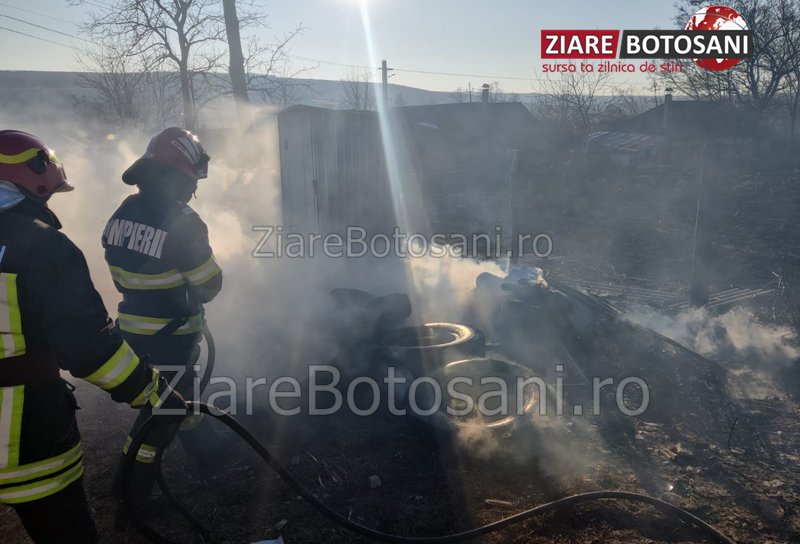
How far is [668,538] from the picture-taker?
10.4 ft

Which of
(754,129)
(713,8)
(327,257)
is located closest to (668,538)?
(327,257)

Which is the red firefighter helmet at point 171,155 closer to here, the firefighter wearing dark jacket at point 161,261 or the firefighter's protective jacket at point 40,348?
the firefighter wearing dark jacket at point 161,261

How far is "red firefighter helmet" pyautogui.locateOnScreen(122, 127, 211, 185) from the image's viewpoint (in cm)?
333

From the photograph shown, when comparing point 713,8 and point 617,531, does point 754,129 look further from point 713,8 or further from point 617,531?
point 617,531

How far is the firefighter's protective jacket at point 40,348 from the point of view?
208cm

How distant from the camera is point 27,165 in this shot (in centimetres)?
229

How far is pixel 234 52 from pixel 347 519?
42.3 ft

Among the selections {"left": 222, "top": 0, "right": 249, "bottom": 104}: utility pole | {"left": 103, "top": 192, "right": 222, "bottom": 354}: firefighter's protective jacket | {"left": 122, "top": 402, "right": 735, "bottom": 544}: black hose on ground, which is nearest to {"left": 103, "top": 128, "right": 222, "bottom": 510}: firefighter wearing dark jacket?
{"left": 103, "top": 192, "right": 222, "bottom": 354}: firefighter's protective jacket

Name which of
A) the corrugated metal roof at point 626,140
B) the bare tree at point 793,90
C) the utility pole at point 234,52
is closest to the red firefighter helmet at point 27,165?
the utility pole at point 234,52

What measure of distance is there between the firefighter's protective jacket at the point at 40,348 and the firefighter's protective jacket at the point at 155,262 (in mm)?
922

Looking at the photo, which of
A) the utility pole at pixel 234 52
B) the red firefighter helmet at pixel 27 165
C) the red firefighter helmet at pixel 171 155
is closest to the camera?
the red firefighter helmet at pixel 27 165

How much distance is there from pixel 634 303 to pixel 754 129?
793 inches

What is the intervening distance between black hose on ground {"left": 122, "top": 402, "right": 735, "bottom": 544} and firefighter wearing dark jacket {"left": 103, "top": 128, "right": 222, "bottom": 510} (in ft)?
1.25

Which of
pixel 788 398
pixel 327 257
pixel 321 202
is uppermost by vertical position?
pixel 321 202
